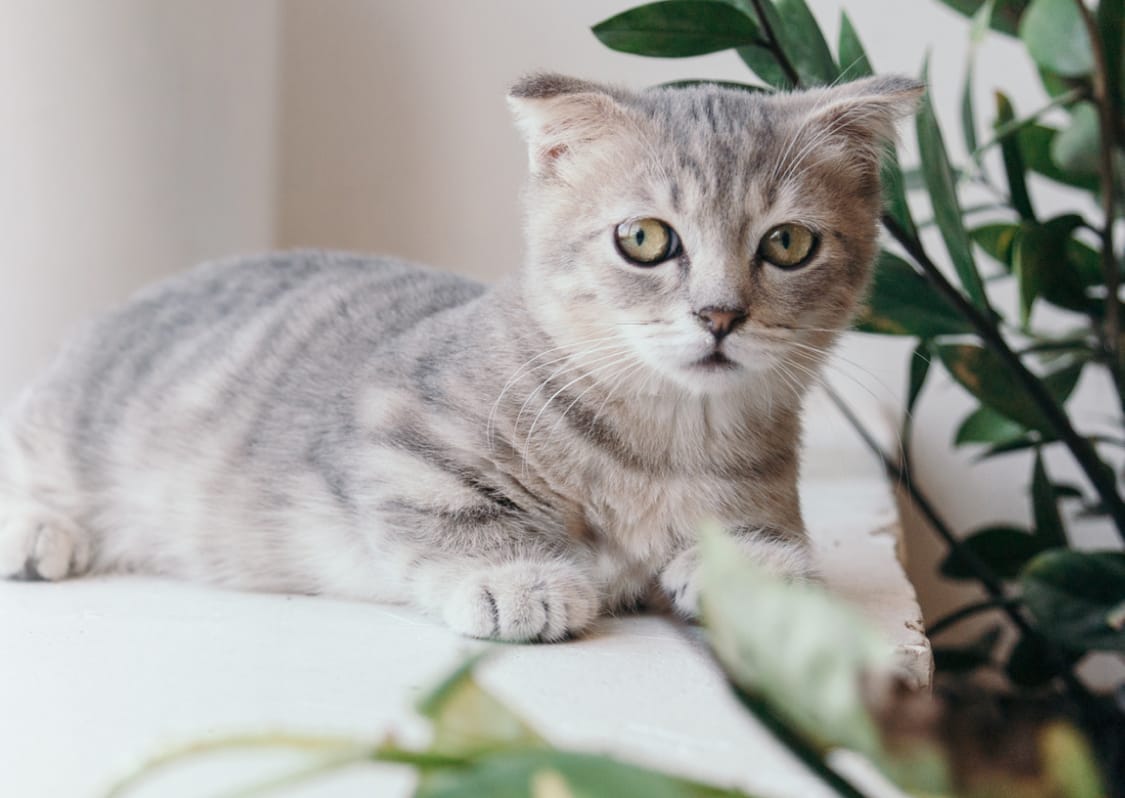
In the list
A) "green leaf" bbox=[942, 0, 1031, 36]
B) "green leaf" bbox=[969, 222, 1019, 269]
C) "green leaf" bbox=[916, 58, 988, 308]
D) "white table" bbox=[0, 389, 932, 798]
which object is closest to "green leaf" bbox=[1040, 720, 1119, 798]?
"white table" bbox=[0, 389, 932, 798]

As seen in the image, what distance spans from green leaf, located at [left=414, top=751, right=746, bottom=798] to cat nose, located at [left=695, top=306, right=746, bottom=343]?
0.72 meters

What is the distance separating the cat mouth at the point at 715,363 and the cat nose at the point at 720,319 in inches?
0.8

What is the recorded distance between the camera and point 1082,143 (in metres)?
0.91

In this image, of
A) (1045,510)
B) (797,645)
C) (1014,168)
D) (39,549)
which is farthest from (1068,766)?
(1045,510)

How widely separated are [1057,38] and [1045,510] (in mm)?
762

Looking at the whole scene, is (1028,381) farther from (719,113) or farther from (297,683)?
(297,683)

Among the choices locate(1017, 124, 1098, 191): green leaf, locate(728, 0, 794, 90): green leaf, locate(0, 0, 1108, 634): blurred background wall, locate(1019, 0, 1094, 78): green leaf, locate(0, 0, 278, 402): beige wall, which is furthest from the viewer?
locate(0, 0, 1108, 634): blurred background wall

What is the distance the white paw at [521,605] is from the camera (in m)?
0.94

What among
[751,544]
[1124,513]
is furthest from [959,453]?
[751,544]

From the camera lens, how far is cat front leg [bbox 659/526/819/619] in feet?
3.31

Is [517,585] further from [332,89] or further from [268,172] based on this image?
[332,89]

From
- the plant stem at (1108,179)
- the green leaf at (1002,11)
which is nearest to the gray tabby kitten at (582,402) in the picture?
the green leaf at (1002,11)

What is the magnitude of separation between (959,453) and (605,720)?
63.0 inches

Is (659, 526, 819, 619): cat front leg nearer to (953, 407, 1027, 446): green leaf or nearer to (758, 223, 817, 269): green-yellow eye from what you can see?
(758, 223, 817, 269): green-yellow eye
